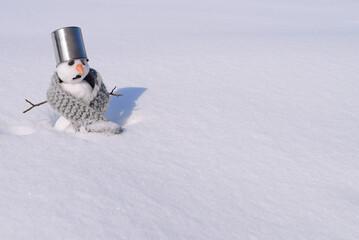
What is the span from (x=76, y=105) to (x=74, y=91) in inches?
2.7

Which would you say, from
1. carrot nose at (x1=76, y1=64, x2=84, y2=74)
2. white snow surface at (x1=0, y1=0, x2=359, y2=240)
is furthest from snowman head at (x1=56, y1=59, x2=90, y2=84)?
white snow surface at (x1=0, y1=0, x2=359, y2=240)

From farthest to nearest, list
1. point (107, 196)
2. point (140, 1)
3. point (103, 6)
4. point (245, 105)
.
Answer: point (140, 1) < point (103, 6) < point (245, 105) < point (107, 196)

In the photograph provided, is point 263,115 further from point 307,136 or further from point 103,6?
point 103,6

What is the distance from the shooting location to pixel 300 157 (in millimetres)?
1326

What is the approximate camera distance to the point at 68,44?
53.6 inches

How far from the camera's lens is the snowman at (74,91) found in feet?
4.49

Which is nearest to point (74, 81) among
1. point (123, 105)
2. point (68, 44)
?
point (68, 44)

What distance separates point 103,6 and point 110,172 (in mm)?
4106

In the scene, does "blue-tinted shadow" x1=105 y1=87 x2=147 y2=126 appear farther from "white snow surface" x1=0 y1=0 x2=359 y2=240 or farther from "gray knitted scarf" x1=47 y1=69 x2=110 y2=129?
"gray knitted scarf" x1=47 y1=69 x2=110 y2=129

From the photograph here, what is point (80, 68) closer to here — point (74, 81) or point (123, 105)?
point (74, 81)

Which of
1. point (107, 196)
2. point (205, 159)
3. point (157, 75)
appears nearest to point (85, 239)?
point (107, 196)

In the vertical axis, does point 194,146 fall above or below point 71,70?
below

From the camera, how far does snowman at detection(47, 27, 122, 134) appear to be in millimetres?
1367

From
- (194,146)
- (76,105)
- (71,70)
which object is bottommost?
(194,146)
